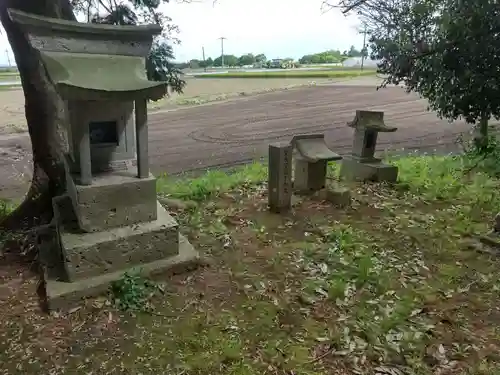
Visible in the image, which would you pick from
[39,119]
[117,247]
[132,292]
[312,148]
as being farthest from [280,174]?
[39,119]

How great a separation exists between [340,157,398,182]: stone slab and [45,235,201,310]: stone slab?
3537mm

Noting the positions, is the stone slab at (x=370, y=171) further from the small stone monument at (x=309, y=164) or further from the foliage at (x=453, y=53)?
the foliage at (x=453, y=53)

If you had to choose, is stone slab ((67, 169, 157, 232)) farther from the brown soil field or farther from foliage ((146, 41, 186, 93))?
the brown soil field

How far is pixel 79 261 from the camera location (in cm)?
345

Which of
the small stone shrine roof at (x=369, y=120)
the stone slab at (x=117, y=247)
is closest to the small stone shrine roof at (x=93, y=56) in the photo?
the stone slab at (x=117, y=247)

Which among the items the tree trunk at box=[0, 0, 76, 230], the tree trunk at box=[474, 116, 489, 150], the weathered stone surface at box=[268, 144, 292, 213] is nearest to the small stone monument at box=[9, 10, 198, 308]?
the tree trunk at box=[0, 0, 76, 230]

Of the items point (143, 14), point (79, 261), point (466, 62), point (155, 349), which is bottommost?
point (155, 349)

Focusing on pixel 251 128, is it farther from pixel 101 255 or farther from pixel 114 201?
pixel 101 255

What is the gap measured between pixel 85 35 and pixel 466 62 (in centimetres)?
367

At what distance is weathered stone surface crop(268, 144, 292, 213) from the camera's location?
504 centimetres


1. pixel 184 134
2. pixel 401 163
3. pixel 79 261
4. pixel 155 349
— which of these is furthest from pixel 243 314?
pixel 184 134

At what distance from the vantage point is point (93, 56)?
138 inches

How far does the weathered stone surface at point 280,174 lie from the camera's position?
5.04 metres

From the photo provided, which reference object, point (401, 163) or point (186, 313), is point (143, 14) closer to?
point (186, 313)
